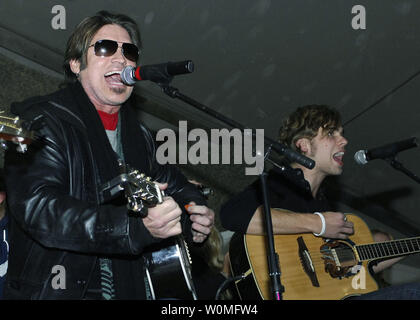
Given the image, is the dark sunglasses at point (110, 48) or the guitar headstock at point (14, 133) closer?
the guitar headstock at point (14, 133)

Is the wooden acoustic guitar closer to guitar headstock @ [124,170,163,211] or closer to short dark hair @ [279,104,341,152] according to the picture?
short dark hair @ [279,104,341,152]

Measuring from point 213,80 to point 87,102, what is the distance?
2783mm

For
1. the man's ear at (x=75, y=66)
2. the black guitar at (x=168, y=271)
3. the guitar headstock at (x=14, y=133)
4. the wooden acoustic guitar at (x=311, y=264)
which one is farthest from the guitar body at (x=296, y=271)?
the guitar headstock at (x=14, y=133)

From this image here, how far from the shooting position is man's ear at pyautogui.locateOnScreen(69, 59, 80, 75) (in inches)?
103

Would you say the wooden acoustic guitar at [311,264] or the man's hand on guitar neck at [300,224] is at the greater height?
the man's hand on guitar neck at [300,224]

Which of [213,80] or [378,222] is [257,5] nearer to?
[213,80]

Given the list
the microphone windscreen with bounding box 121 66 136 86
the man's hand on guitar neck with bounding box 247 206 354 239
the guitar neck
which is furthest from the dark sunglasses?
the guitar neck

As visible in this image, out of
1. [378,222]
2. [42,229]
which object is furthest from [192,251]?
[378,222]

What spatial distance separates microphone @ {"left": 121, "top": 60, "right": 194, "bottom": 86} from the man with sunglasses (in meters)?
0.37

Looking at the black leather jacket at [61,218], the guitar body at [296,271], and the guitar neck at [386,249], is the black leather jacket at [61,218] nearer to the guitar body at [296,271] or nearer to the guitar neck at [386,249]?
the guitar body at [296,271]

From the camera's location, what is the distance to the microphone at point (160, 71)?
75.7 inches

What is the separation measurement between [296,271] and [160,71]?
5.95 ft

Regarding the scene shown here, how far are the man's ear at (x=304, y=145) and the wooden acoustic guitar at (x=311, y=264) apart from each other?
74 centimetres

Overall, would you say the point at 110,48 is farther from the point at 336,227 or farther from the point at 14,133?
the point at 336,227
